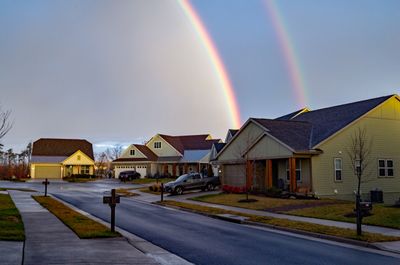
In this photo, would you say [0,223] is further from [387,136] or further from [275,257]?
[387,136]

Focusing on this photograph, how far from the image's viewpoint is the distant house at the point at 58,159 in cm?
8269

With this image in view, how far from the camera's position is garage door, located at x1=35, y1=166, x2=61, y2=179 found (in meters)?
82.6

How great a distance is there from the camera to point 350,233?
15438mm

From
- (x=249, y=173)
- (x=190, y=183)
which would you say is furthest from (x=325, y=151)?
(x=190, y=183)

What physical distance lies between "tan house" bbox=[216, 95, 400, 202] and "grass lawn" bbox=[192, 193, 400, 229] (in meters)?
4.09

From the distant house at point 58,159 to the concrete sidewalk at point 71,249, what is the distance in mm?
71551

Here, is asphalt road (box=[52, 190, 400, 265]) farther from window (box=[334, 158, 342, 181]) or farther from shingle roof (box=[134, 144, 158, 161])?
shingle roof (box=[134, 144, 158, 161])

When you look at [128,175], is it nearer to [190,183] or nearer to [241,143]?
[190,183]

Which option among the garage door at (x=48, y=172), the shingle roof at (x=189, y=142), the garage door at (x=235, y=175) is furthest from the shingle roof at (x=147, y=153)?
the garage door at (x=235, y=175)

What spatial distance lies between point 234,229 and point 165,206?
1264cm

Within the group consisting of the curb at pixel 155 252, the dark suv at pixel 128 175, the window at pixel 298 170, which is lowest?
the curb at pixel 155 252

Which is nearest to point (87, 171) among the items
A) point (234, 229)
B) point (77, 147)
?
point (77, 147)

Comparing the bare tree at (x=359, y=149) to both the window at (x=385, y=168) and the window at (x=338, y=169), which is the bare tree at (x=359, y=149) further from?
the window at (x=385, y=168)

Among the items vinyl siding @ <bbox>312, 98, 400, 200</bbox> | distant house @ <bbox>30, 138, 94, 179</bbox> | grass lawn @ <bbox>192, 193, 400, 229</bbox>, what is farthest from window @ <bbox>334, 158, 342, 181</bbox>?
distant house @ <bbox>30, 138, 94, 179</bbox>
